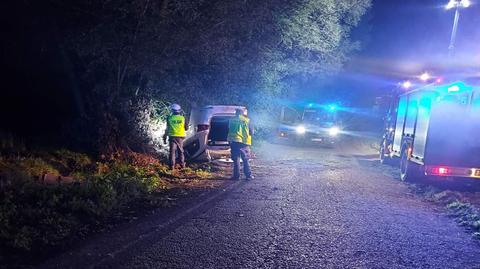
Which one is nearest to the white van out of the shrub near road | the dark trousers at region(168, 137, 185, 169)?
the dark trousers at region(168, 137, 185, 169)

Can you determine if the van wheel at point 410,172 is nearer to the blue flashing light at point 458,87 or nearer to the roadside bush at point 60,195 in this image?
the blue flashing light at point 458,87

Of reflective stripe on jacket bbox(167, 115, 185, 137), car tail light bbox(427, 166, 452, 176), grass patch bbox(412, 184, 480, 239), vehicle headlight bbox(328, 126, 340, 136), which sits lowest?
grass patch bbox(412, 184, 480, 239)

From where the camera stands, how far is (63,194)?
6359 mm

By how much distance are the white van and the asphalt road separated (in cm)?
310

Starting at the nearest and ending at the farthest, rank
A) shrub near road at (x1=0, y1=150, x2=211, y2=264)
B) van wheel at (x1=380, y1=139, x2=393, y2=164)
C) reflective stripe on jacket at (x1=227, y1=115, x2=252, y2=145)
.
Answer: shrub near road at (x1=0, y1=150, x2=211, y2=264)
reflective stripe on jacket at (x1=227, y1=115, x2=252, y2=145)
van wheel at (x1=380, y1=139, x2=393, y2=164)

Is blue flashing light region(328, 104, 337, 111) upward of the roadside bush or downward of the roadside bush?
upward

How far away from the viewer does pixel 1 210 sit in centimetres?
530

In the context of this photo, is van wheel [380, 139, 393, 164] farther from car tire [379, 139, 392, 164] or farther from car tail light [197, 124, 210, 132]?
car tail light [197, 124, 210, 132]

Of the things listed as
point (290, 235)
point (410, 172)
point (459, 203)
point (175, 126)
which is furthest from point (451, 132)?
point (175, 126)

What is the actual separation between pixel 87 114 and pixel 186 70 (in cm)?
465

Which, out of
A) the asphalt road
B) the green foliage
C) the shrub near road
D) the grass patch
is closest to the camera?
the asphalt road

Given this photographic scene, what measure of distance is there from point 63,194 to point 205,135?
555 centimetres

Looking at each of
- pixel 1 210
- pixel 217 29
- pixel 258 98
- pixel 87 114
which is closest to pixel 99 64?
pixel 87 114

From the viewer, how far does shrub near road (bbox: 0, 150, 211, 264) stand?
16.1ft
